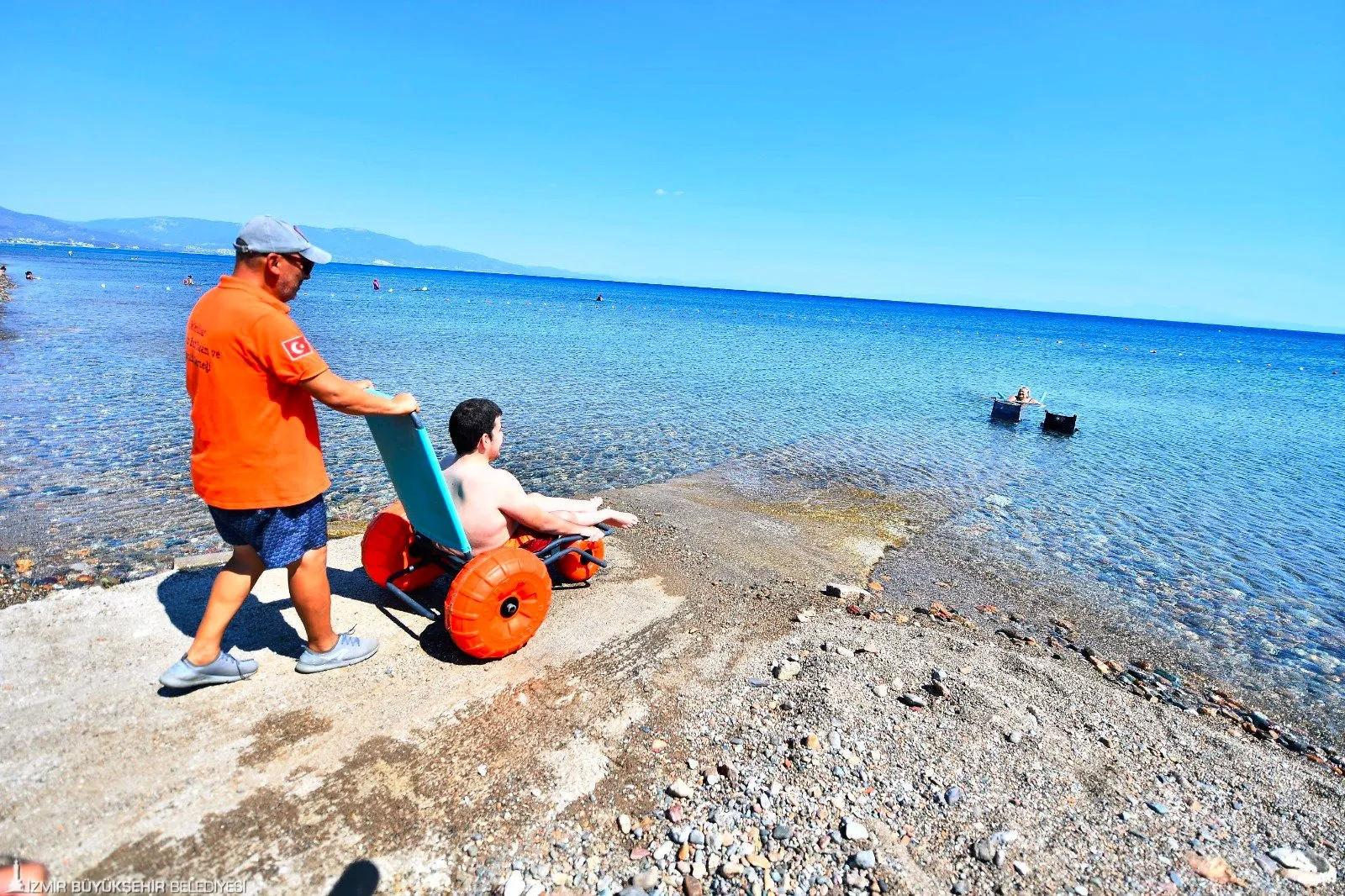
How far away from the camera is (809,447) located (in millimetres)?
15078

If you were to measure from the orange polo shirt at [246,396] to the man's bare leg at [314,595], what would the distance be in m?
0.48

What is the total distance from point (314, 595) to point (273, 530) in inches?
22.4

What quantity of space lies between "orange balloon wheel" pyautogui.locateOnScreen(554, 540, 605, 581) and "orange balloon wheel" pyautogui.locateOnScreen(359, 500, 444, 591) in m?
1.30

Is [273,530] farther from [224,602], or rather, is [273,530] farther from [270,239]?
[270,239]

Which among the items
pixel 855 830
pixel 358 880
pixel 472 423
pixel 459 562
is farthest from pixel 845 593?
pixel 358 880

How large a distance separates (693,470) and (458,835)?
941 centimetres

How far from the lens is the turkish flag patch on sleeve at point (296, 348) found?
3.41 m

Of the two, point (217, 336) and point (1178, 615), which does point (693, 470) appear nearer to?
point (1178, 615)

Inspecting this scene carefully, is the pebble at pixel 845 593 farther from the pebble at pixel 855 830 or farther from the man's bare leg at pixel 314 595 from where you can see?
the man's bare leg at pixel 314 595

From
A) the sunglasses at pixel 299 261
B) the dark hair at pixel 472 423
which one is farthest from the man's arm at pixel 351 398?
the dark hair at pixel 472 423

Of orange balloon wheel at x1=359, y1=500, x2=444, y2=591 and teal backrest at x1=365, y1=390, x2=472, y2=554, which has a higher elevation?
teal backrest at x1=365, y1=390, x2=472, y2=554

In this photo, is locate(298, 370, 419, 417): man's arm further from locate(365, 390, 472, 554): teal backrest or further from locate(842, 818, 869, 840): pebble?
locate(842, 818, 869, 840): pebble

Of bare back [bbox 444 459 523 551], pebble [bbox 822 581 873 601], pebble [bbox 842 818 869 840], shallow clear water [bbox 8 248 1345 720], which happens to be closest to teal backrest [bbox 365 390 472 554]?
bare back [bbox 444 459 523 551]

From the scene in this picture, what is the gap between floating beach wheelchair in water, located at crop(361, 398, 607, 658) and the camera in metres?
4.25
